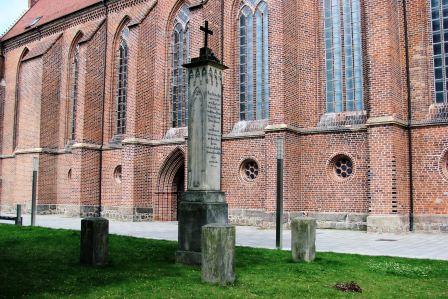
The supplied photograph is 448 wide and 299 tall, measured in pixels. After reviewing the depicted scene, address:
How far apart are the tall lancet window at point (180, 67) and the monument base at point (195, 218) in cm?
1269

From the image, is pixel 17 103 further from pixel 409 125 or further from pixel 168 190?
pixel 409 125

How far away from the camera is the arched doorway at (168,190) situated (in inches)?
815

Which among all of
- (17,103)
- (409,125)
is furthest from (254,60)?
(17,103)

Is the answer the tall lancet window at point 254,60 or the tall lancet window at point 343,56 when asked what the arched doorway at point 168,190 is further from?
the tall lancet window at point 343,56

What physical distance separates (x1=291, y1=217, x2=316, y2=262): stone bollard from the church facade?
2873 mm

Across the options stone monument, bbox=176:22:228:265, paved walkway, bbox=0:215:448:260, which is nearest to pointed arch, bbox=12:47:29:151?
paved walkway, bbox=0:215:448:260

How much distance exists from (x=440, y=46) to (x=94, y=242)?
12628 mm

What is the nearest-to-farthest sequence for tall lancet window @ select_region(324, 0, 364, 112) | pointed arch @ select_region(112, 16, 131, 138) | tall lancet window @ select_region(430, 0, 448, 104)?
tall lancet window @ select_region(430, 0, 448, 104) < tall lancet window @ select_region(324, 0, 364, 112) < pointed arch @ select_region(112, 16, 131, 138)

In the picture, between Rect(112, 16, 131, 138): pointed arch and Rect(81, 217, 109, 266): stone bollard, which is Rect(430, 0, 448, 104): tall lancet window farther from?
Rect(112, 16, 131, 138): pointed arch

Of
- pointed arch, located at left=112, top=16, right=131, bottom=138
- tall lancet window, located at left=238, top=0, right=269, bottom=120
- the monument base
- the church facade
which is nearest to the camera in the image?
the monument base

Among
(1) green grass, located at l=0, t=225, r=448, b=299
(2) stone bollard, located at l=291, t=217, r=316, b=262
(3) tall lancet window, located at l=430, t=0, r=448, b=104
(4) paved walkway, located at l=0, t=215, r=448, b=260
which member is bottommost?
(4) paved walkway, located at l=0, t=215, r=448, b=260

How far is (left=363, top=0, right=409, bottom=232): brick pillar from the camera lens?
46.8 feet

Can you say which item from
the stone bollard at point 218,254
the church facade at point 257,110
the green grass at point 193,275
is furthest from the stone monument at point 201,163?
the church facade at point 257,110

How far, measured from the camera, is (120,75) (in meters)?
24.0
